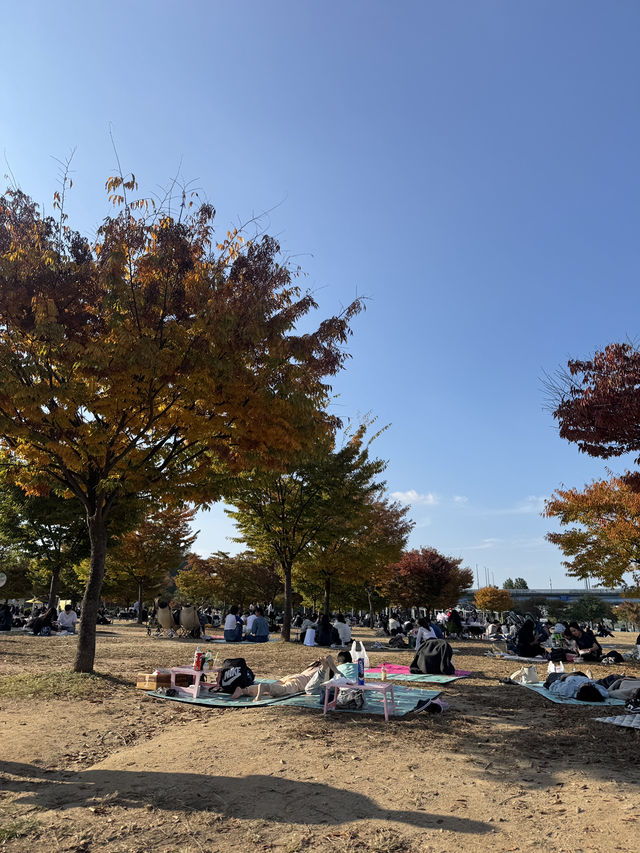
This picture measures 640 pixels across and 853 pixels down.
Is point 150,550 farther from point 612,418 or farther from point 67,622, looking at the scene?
point 612,418

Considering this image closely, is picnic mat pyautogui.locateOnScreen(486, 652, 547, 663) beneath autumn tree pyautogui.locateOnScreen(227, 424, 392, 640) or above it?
beneath

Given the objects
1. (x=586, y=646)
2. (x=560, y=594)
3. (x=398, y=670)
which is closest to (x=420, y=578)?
(x=586, y=646)

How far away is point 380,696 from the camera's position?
9938mm

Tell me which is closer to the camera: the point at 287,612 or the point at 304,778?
the point at 304,778

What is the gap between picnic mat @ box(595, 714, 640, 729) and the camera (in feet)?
26.1

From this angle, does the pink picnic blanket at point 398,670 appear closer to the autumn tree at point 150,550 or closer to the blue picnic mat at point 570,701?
the blue picnic mat at point 570,701

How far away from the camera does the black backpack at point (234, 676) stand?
9.84m

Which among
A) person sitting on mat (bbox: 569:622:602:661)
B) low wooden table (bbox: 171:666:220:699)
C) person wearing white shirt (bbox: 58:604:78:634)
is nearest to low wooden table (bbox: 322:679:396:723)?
low wooden table (bbox: 171:666:220:699)

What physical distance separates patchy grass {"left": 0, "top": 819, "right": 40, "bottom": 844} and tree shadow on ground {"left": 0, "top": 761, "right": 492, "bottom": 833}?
0.38m

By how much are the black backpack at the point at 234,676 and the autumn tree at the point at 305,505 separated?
36.5 ft

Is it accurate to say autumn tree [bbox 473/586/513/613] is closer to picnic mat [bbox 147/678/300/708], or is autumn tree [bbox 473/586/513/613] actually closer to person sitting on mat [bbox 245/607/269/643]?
person sitting on mat [bbox 245/607/269/643]

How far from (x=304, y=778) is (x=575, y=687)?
7662 millimetres

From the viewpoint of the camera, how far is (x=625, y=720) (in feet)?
27.4

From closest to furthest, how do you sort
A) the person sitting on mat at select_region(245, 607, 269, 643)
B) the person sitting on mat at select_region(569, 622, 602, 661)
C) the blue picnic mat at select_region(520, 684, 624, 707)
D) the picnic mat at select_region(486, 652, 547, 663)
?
the blue picnic mat at select_region(520, 684, 624, 707) → the person sitting on mat at select_region(569, 622, 602, 661) → the picnic mat at select_region(486, 652, 547, 663) → the person sitting on mat at select_region(245, 607, 269, 643)
